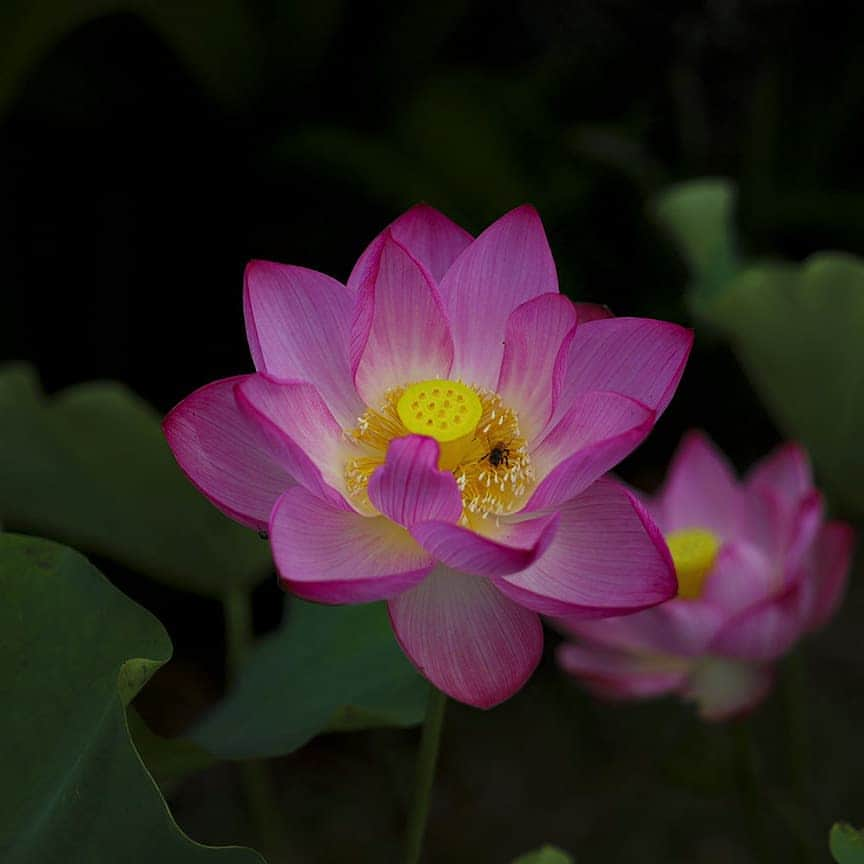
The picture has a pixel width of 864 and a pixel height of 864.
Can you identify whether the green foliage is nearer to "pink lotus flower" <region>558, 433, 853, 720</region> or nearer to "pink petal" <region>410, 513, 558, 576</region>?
"pink lotus flower" <region>558, 433, 853, 720</region>

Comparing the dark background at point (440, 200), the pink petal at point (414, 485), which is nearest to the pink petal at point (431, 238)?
the pink petal at point (414, 485)

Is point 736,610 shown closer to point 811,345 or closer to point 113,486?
point 811,345

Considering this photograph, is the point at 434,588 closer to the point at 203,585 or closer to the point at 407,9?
the point at 203,585

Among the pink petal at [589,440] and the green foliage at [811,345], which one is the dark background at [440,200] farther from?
the pink petal at [589,440]

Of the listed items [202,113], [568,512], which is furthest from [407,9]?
[568,512]

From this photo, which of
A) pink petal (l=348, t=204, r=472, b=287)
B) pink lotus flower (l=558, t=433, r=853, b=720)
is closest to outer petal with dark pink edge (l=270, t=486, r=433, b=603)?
pink petal (l=348, t=204, r=472, b=287)

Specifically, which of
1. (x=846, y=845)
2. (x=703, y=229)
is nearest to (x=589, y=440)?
(x=846, y=845)
